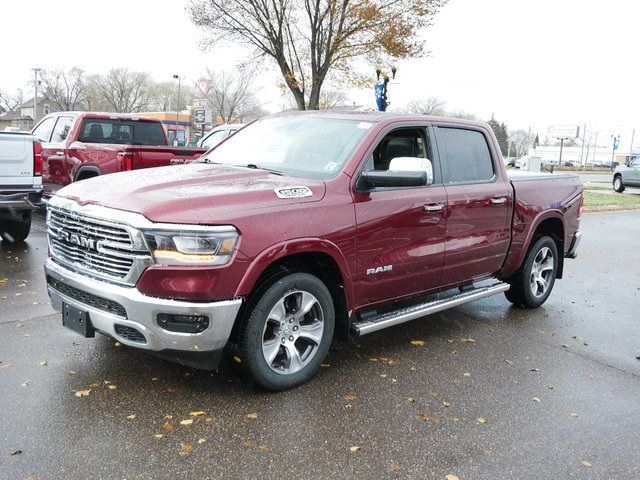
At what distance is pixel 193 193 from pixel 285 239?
0.63 m

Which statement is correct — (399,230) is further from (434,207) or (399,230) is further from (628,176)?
(628,176)

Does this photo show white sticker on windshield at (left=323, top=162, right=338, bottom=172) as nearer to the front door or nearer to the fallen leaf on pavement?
the front door

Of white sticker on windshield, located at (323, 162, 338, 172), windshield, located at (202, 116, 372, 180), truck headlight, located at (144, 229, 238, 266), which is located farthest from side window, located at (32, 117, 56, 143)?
truck headlight, located at (144, 229, 238, 266)

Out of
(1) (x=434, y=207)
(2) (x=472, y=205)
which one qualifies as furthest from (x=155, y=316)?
(2) (x=472, y=205)

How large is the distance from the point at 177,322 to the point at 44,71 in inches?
3252

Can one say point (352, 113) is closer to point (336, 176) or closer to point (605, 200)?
point (336, 176)

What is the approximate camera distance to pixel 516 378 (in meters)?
4.41

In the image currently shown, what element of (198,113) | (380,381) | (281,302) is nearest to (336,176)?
(281,302)

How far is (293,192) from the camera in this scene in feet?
12.7

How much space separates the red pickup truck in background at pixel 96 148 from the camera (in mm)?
10062

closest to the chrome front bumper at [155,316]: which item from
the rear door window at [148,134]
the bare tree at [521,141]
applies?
the rear door window at [148,134]

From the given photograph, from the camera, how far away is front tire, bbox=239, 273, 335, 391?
3.67 m

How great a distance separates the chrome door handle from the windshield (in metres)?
0.79

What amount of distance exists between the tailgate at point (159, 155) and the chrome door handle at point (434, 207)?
20.5 ft
